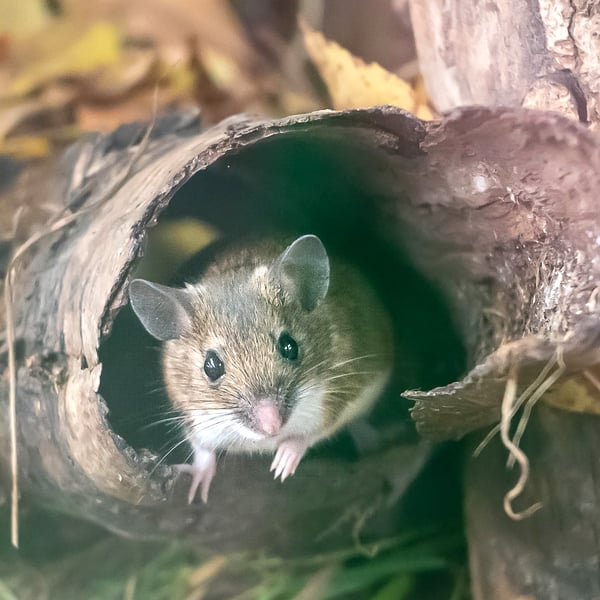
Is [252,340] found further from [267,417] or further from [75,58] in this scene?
[75,58]

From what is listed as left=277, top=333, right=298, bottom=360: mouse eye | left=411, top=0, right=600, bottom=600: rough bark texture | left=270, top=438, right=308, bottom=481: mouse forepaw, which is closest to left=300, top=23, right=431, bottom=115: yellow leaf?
left=411, top=0, right=600, bottom=600: rough bark texture

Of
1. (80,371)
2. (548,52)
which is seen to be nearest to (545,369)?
(548,52)

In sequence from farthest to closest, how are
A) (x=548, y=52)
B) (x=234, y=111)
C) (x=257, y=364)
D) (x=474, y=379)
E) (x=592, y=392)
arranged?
(x=234, y=111)
(x=257, y=364)
(x=592, y=392)
(x=548, y=52)
(x=474, y=379)

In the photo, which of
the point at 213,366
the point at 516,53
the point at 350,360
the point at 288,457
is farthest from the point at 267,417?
the point at 516,53

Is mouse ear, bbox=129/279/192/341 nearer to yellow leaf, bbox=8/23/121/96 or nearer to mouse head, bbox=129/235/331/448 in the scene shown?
mouse head, bbox=129/235/331/448

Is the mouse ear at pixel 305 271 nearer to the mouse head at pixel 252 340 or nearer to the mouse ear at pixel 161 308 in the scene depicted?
the mouse head at pixel 252 340

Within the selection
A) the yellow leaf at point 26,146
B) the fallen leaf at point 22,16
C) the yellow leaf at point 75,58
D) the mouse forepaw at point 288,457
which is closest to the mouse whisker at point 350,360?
the mouse forepaw at point 288,457

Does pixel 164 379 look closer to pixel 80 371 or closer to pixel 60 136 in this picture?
pixel 80 371
